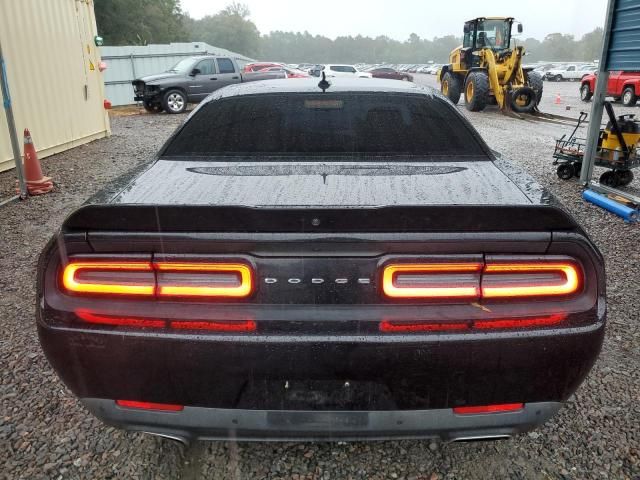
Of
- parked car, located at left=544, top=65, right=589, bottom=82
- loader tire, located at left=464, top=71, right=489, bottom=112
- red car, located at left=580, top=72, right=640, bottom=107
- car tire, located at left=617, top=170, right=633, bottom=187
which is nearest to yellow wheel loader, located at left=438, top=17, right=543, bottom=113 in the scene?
loader tire, located at left=464, top=71, right=489, bottom=112

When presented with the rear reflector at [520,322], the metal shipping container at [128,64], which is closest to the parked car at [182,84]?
the metal shipping container at [128,64]

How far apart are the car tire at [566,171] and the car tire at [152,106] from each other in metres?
13.5

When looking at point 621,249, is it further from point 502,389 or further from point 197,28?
point 197,28

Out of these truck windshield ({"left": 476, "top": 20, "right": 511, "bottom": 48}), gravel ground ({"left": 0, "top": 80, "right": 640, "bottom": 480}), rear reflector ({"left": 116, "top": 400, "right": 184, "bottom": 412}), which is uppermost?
truck windshield ({"left": 476, "top": 20, "right": 511, "bottom": 48})

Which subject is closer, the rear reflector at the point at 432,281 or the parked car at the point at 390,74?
the rear reflector at the point at 432,281

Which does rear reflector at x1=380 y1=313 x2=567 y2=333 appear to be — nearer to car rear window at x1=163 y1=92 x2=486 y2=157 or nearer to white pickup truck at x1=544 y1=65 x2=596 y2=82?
car rear window at x1=163 y1=92 x2=486 y2=157

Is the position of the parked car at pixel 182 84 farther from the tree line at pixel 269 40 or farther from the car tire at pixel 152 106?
the tree line at pixel 269 40

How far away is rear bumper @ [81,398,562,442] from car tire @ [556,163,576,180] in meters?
6.41

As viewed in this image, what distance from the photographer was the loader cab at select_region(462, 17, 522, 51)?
16.7 m

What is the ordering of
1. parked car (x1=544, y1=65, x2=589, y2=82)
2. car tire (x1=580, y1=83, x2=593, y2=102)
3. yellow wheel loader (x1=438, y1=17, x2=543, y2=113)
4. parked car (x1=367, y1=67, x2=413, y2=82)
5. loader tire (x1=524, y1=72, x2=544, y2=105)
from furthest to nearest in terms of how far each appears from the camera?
parked car (x1=544, y1=65, x2=589, y2=82)
parked car (x1=367, y1=67, x2=413, y2=82)
car tire (x1=580, y1=83, x2=593, y2=102)
loader tire (x1=524, y1=72, x2=544, y2=105)
yellow wheel loader (x1=438, y1=17, x2=543, y2=113)

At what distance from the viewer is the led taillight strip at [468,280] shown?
4.97ft

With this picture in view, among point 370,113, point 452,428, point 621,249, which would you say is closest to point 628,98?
point 621,249

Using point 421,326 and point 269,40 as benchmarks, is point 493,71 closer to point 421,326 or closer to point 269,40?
point 421,326

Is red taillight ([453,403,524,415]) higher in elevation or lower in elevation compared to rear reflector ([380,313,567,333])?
lower
